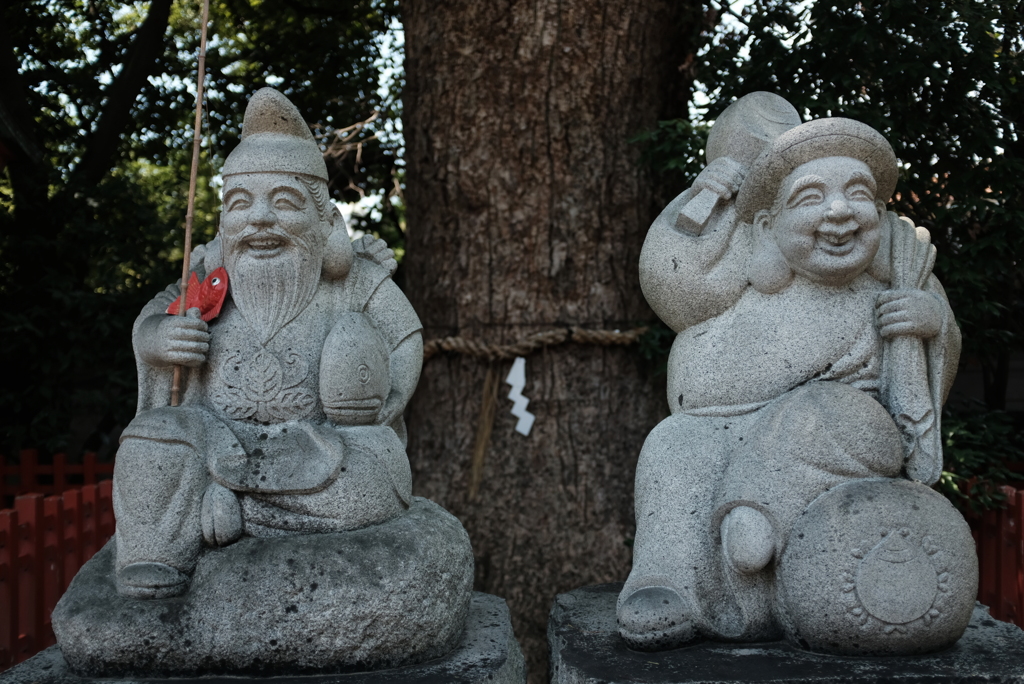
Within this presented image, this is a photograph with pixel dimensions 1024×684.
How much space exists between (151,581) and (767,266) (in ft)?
6.45

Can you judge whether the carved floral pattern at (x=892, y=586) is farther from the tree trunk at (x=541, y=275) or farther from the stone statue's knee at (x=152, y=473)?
the tree trunk at (x=541, y=275)

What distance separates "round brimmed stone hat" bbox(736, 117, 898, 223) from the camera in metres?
2.93

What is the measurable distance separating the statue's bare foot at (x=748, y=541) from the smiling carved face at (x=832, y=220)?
2.50 ft

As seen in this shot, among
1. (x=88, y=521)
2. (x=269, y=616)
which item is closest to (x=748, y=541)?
(x=269, y=616)

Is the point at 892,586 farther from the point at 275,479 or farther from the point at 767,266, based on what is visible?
the point at 275,479

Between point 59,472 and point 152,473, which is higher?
point 152,473

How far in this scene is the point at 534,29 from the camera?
15.5ft

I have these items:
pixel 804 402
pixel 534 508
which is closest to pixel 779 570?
pixel 804 402

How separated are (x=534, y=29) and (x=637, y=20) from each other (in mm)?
525

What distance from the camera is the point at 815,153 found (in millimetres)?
2947

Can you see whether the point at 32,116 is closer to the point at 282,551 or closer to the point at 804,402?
the point at 282,551

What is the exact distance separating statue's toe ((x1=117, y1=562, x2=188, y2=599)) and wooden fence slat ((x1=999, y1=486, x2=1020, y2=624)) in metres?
3.10

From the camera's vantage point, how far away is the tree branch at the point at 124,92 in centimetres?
623

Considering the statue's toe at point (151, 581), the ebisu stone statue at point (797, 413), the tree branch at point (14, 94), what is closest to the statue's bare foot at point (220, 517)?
the statue's toe at point (151, 581)
